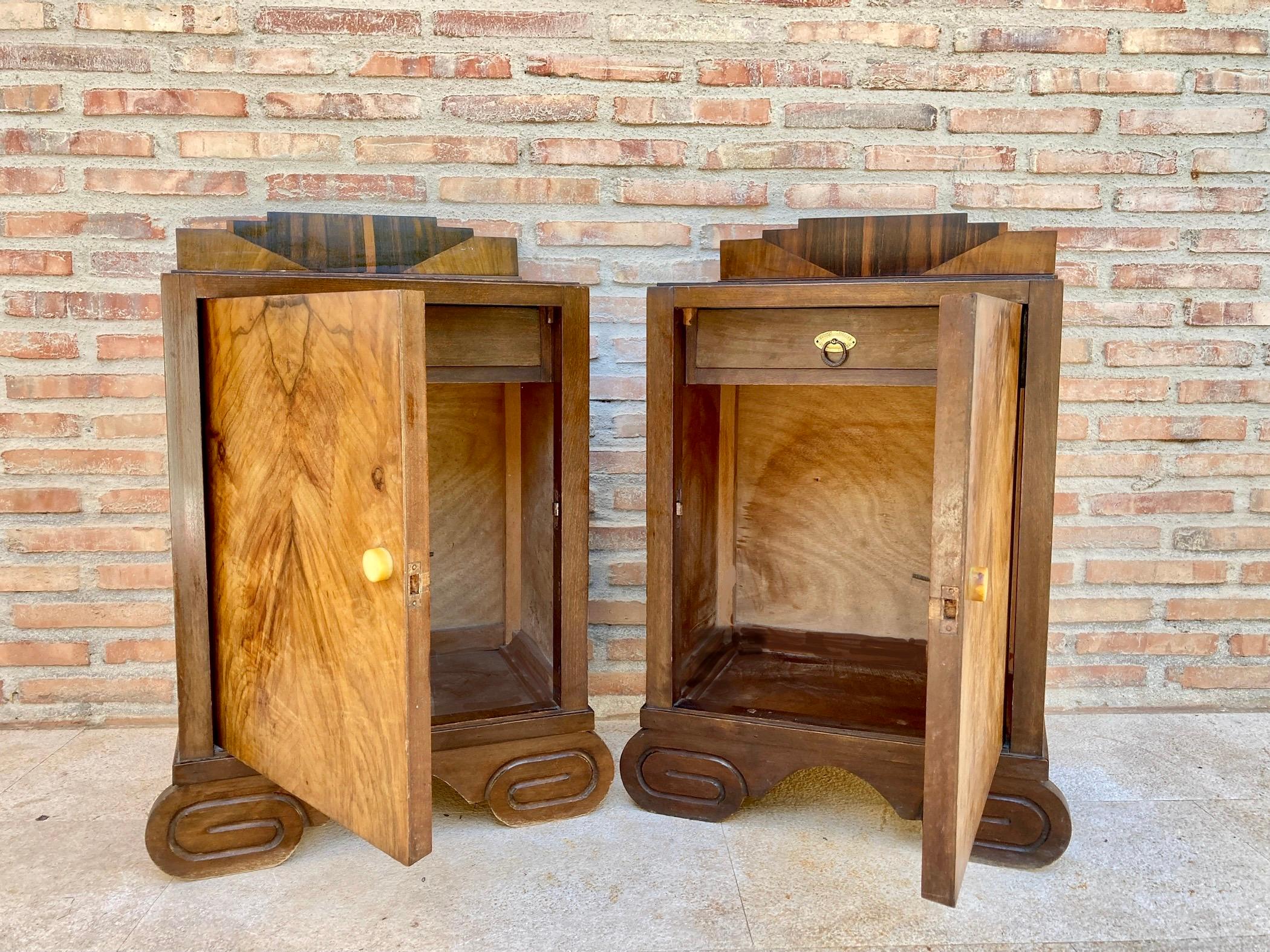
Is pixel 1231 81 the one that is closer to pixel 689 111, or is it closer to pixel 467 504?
pixel 689 111

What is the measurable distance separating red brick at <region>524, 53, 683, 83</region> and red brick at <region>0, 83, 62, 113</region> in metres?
1.00

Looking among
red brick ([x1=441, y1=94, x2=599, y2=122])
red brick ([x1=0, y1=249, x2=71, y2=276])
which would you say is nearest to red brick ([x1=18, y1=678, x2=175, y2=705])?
red brick ([x1=0, y1=249, x2=71, y2=276])

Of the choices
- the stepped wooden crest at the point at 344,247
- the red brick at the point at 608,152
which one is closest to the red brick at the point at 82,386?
the stepped wooden crest at the point at 344,247

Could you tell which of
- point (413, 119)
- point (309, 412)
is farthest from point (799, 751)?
point (413, 119)

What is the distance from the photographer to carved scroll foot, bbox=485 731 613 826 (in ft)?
5.96

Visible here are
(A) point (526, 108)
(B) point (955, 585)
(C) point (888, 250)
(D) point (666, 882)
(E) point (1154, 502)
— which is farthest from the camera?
(E) point (1154, 502)

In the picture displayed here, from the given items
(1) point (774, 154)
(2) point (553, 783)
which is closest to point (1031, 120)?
(1) point (774, 154)

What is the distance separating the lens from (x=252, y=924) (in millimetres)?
1515

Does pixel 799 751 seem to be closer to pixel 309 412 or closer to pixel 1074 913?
pixel 1074 913

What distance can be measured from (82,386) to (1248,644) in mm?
2749

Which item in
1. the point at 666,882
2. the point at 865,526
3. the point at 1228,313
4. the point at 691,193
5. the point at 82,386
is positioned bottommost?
the point at 666,882

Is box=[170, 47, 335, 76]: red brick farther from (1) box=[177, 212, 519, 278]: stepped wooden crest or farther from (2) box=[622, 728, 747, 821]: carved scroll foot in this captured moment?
(2) box=[622, 728, 747, 821]: carved scroll foot

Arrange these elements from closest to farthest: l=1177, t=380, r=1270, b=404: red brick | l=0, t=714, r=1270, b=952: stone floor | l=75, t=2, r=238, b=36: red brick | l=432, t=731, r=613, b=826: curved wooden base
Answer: l=0, t=714, r=1270, b=952: stone floor, l=432, t=731, r=613, b=826: curved wooden base, l=75, t=2, r=238, b=36: red brick, l=1177, t=380, r=1270, b=404: red brick

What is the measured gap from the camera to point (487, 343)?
1738 mm
